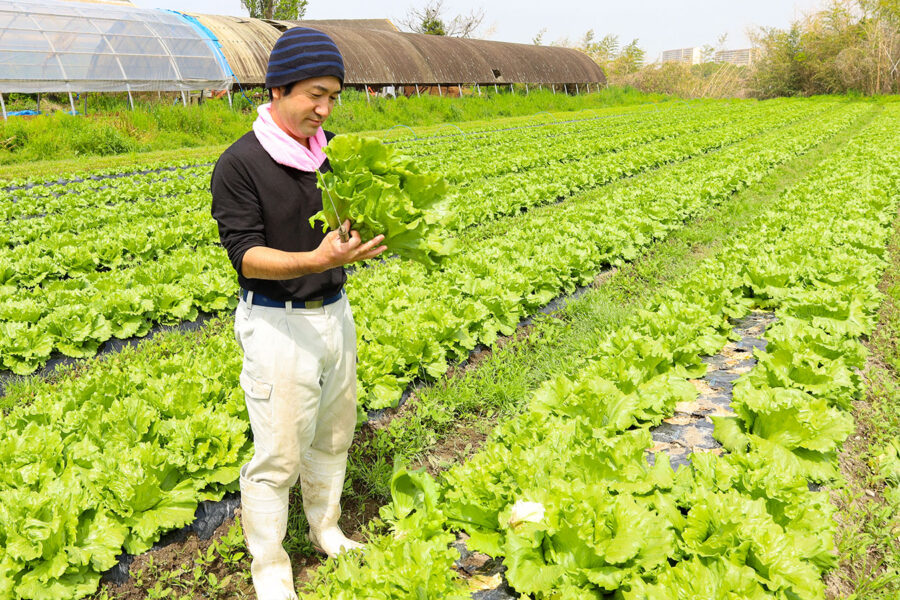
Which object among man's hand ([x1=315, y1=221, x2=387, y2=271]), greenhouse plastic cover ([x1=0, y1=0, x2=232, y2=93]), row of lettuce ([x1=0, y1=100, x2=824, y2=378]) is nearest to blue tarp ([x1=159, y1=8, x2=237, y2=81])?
greenhouse plastic cover ([x1=0, y1=0, x2=232, y2=93])

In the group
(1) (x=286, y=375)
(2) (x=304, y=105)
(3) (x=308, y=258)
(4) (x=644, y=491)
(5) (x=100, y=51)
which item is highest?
(5) (x=100, y=51)

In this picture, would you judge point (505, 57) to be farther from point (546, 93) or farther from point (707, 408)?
point (707, 408)

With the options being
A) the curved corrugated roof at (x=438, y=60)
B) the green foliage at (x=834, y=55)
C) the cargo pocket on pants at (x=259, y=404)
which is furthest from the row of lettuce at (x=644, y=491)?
the green foliage at (x=834, y=55)

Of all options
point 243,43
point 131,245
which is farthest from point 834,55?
point 131,245

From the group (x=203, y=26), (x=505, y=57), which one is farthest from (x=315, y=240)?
(x=505, y=57)

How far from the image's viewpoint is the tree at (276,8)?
167 feet

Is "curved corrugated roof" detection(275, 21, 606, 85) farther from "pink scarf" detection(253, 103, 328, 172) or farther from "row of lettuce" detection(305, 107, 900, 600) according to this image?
"pink scarf" detection(253, 103, 328, 172)

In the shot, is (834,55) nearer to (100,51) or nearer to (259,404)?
(100,51)

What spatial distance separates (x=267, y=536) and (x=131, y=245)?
7193 mm

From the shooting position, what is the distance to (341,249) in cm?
232

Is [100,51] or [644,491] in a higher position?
Result: [100,51]

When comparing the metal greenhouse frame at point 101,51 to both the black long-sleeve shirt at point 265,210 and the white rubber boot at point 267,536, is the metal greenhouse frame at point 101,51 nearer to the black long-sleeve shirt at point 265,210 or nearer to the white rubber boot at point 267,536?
the black long-sleeve shirt at point 265,210

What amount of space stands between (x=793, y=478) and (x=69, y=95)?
25.7m

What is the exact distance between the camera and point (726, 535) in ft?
9.05
